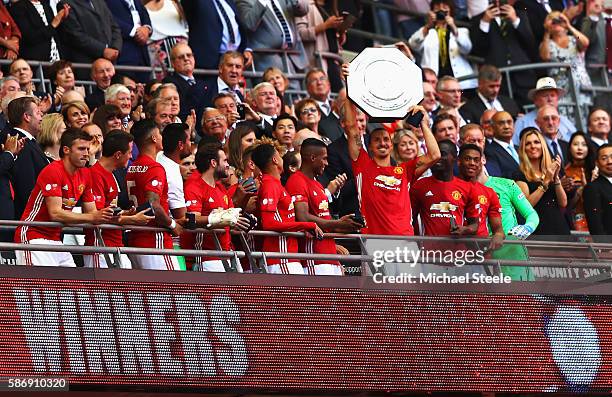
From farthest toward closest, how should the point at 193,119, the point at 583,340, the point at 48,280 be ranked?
the point at 193,119
the point at 583,340
the point at 48,280

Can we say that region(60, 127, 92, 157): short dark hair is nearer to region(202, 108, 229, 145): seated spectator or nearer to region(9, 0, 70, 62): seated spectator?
region(202, 108, 229, 145): seated spectator

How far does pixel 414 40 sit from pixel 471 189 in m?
7.28

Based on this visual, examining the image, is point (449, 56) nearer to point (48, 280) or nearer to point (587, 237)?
point (587, 237)

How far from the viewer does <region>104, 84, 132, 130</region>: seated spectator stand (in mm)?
16953

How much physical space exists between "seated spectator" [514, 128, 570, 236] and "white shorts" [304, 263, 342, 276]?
290 centimetres

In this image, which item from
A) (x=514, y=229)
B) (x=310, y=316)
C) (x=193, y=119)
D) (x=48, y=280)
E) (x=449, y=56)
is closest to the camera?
(x=48, y=280)

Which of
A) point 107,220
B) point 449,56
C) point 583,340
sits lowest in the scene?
point 583,340

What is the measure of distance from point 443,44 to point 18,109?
8928 millimetres

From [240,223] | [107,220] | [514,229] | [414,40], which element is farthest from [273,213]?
[414,40]

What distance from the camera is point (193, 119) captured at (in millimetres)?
17703

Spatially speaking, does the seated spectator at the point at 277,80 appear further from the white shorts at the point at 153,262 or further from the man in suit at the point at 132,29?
the white shorts at the point at 153,262

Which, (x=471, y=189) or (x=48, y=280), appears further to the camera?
(x=471, y=189)

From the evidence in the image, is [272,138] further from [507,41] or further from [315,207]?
[507,41]

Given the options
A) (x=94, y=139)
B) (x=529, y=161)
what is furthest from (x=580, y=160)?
(x=94, y=139)
